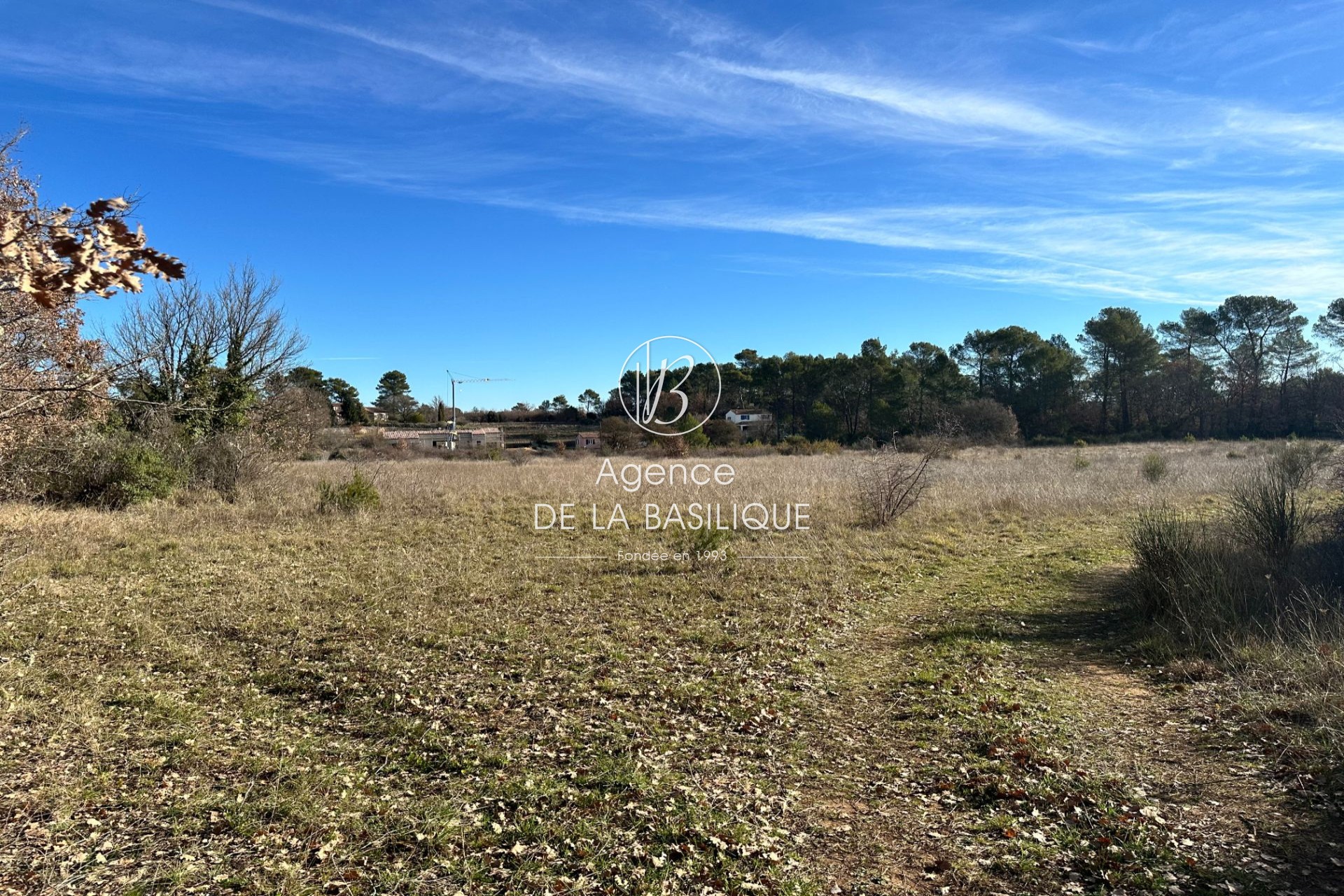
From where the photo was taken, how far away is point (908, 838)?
358 cm

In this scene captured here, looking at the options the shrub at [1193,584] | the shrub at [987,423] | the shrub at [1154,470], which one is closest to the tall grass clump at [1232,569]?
the shrub at [1193,584]

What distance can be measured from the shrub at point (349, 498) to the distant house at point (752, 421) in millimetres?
24485

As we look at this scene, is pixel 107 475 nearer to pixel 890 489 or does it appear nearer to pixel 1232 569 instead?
pixel 890 489

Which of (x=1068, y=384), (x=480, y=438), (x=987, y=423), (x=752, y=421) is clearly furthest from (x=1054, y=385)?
(x=480, y=438)

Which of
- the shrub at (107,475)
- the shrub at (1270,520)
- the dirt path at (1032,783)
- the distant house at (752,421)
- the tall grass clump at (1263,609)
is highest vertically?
the distant house at (752,421)

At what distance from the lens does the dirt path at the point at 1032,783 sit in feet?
10.7

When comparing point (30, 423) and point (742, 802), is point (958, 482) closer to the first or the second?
point (742, 802)

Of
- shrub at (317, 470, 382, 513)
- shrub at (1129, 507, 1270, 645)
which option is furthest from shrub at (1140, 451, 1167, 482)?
shrub at (317, 470, 382, 513)

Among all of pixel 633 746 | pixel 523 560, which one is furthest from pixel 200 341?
pixel 633 746

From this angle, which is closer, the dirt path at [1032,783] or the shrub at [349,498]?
the dirt path at [1032,783]

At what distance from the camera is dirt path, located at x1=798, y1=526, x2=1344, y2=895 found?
3.27 m

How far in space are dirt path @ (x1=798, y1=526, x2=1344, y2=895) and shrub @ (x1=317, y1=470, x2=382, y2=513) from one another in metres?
11.1

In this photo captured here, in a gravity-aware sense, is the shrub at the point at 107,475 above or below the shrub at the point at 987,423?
below

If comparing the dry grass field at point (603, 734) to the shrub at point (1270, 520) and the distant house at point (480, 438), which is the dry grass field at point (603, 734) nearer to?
the shrub at point (1270, 520)
